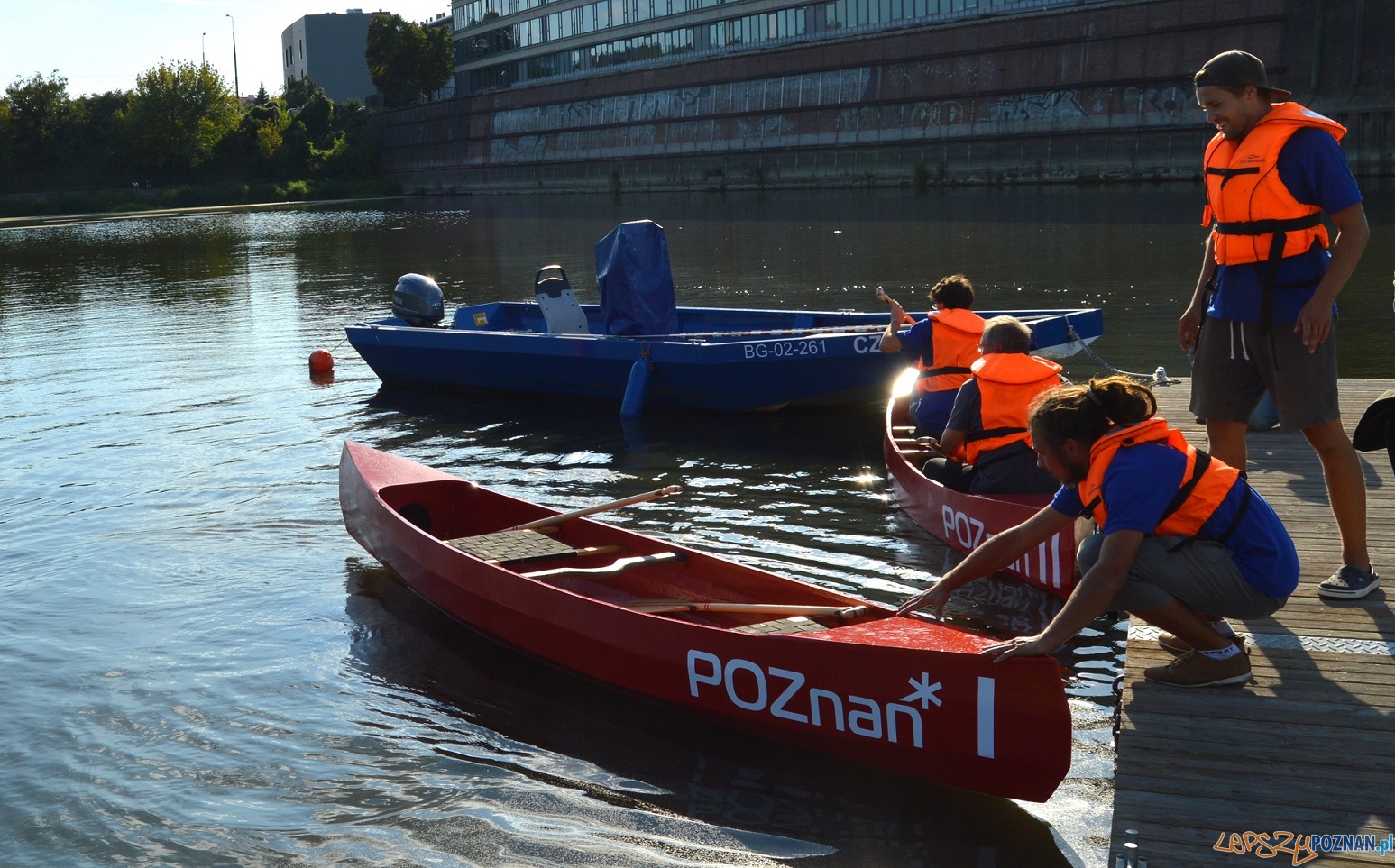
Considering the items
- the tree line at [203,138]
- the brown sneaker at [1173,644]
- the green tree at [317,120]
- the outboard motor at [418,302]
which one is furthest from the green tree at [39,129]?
the brown sneaker at [1173,644]

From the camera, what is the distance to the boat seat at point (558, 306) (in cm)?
1441

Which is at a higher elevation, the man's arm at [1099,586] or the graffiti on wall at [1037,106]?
the graffiti on wall at [1037,106]

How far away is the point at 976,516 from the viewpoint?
24.2ft

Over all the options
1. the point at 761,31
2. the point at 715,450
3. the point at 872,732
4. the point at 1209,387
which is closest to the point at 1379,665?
the point at 1209,387

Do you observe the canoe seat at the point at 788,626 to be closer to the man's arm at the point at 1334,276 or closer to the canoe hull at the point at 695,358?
the man's arm at the point at 1334,276

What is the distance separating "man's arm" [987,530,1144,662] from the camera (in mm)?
4160

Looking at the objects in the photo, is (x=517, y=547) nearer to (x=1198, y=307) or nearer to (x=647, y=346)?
(x=1198, y=307)

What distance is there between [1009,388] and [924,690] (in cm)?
293

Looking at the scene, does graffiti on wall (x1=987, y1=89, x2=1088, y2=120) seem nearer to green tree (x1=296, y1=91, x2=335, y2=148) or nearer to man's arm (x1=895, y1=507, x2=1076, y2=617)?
man's arm (x1=895, y1=507, x2=1076, y2=617)

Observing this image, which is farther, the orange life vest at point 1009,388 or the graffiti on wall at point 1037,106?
the graffiti on wall at point 1037,106

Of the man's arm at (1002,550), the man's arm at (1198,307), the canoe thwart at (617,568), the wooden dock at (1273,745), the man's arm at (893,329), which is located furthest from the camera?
the man's arm at (893,329)

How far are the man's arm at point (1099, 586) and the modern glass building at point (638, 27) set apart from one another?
47.3 metres

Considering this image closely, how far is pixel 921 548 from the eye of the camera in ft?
27.4

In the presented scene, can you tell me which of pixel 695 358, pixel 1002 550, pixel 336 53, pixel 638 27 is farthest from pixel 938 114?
pixel 336 53
